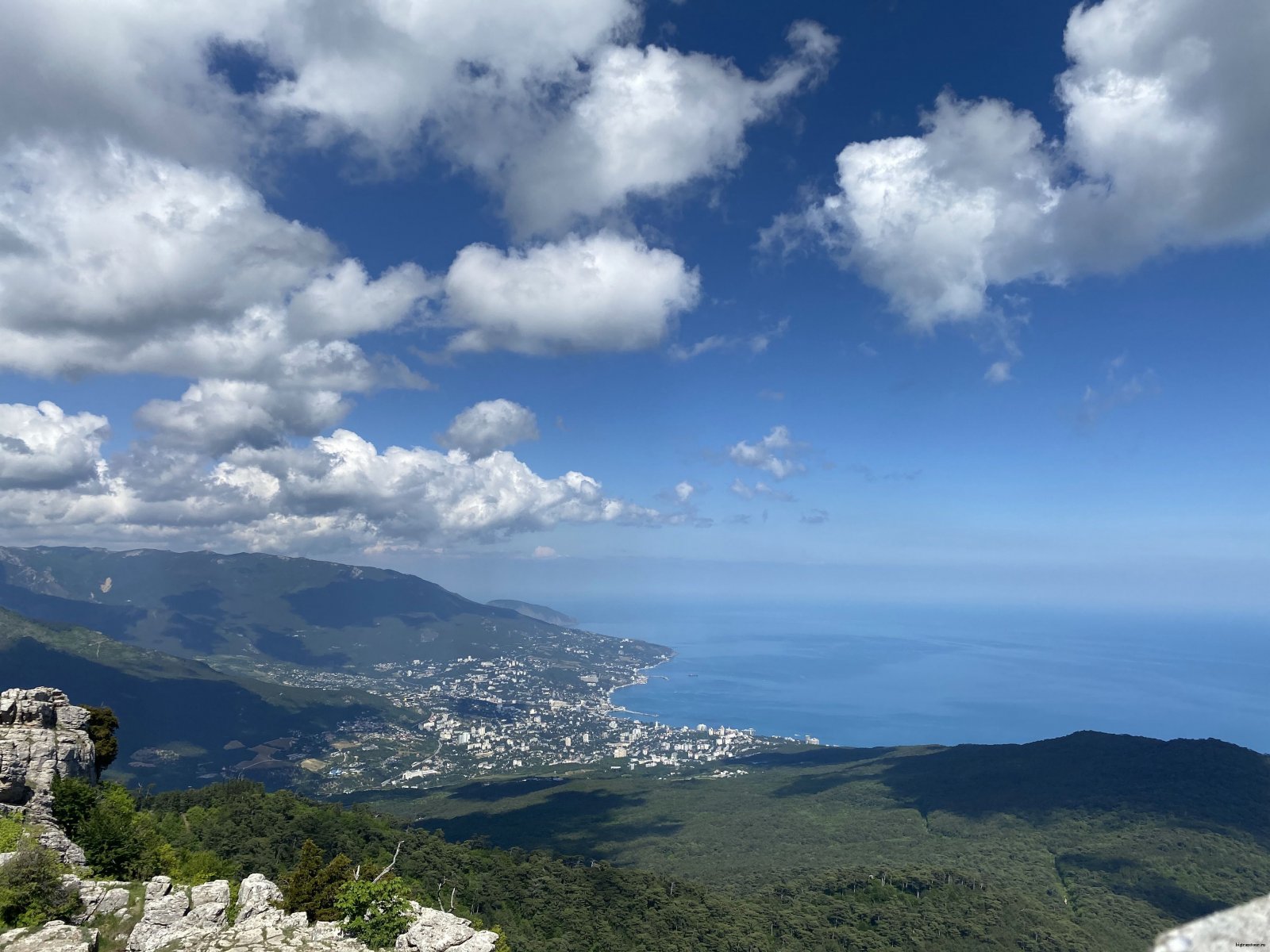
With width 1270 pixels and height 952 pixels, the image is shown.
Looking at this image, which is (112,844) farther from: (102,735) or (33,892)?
(102,735)

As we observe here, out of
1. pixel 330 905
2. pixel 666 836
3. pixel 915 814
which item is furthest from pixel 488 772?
pixel 330 905

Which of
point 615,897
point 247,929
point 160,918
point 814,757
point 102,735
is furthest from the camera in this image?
point 814,757

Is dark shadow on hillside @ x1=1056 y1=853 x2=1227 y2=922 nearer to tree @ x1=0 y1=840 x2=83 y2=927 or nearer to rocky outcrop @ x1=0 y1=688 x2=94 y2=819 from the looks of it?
tree @ x1=0 y1=840 x2=83 y2=927

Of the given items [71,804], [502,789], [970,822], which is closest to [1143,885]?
[970,822]

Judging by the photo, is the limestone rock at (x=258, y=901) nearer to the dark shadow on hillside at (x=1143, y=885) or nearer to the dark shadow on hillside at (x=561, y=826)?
the dark shadow on hillside at (x=561, y=826)

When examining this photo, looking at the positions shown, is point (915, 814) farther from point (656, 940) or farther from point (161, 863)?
point (161, 863)
